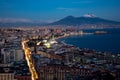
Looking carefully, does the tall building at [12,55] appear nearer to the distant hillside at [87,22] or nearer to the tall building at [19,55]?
the tall building at [19,55]

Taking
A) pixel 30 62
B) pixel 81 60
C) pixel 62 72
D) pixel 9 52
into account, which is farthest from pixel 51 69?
pixel 9 52

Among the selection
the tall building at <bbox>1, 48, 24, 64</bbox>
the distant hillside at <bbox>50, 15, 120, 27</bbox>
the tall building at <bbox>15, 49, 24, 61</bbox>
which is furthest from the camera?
the distant hillside at <bbox>50, 15, 120, 27</bbox>

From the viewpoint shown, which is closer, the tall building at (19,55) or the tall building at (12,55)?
the tall building at (12,55)

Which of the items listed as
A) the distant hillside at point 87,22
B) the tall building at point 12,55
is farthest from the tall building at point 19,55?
the distant hillside at point 87,22

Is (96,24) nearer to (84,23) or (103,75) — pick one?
(84,23)

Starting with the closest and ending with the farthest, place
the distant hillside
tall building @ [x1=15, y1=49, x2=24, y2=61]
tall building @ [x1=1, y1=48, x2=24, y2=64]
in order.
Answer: tall building @ [x1=1, y1=48, x2=24, y2=64] → tall building @ [x1=15, y1=49, x2=24, y2=61] → the distant hillside

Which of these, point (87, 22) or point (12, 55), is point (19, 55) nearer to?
point (12, 55)

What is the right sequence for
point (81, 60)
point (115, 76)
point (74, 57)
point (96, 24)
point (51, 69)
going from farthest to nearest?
point (96, 24) → point (74, 57) → point (81, 60) → point (51, 69) → point (115, 76)

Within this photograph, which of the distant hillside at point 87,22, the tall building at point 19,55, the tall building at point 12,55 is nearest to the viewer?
the tall building at point 12,55

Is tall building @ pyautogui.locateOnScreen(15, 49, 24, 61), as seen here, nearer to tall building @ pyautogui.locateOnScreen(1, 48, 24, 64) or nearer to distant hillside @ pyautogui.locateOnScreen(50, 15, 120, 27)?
tall building @ pyautogui.locateOnScreen(1, 48, 24, 64)

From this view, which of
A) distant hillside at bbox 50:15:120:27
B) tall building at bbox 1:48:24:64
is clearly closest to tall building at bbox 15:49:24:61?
tall building at bbox 1:48:24:64

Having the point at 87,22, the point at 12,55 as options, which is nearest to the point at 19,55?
the point at 12,55
